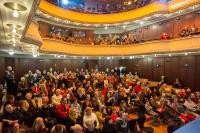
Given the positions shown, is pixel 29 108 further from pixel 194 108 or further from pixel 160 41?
pixel 160 41

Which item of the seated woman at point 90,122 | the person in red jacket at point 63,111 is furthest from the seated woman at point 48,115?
the seated woman at point 90,122

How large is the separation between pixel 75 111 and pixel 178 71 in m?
11.4

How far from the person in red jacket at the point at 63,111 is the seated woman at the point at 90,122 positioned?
2.04 feet

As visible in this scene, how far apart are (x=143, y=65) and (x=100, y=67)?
16.8 ft

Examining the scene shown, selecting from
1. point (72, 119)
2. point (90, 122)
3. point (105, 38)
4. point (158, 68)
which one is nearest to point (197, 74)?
point (158, 68)

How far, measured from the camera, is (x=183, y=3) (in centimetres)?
1622

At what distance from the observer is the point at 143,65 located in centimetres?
2105

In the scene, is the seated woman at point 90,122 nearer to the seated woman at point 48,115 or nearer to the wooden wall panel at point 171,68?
the seated woman at point 48,115

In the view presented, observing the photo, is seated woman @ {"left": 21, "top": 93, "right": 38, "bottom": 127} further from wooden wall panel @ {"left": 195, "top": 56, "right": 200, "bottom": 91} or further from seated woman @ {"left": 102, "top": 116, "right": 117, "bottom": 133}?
wooden wall panel @ {"left": 195, "top": 56, "right": 200, "bottom": 91}

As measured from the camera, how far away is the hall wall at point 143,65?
1614 cm

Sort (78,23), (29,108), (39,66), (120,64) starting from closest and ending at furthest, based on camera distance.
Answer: (29,108) < (39,66) < (78,23) < (120,64)

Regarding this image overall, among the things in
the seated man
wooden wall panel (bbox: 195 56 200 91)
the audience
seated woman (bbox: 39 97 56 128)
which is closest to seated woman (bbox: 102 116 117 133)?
seated woman (bbox: 39 97 56 128)

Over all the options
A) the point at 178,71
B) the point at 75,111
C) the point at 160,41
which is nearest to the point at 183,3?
the point at 160,41

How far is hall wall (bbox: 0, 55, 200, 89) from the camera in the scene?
16141 millimetres
